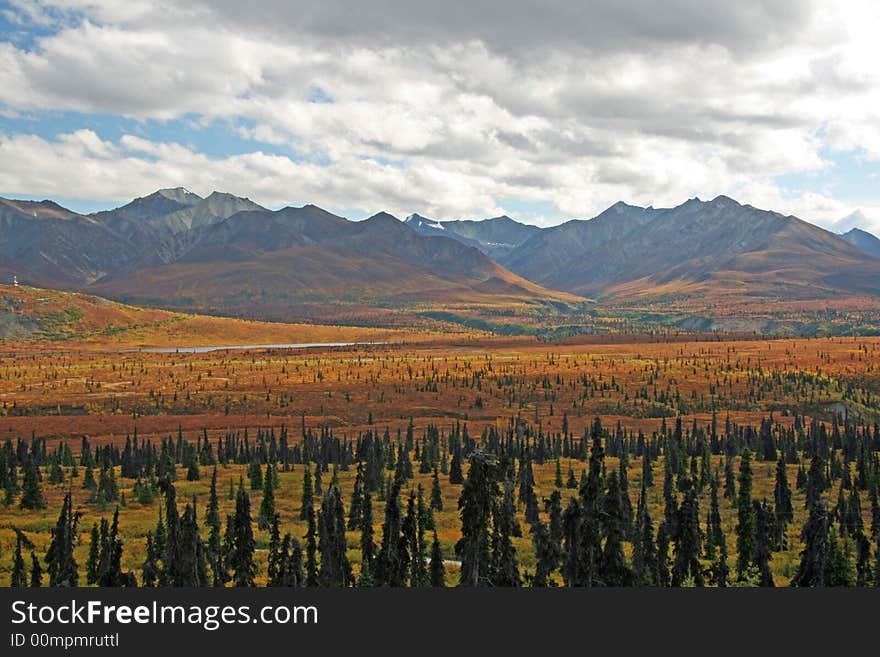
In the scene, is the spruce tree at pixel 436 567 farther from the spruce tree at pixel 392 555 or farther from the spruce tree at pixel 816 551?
the spruce tree at pixel 816 551

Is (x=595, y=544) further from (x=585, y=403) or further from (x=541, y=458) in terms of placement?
(x=585, y=403)

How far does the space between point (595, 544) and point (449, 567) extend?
13540 millimetres

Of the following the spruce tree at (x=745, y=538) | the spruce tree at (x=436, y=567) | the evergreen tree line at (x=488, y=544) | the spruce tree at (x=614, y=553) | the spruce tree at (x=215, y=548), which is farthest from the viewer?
the spruce tree at (x=745, y=538)

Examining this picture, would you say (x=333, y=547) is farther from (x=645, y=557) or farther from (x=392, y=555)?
(x=645, y=557)

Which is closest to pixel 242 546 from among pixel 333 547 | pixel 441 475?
pixel 333 547

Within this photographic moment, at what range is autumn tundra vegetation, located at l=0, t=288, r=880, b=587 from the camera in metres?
35.8

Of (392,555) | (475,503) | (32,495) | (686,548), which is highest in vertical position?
(475,503)

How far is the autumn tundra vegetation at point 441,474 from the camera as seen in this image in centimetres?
3575

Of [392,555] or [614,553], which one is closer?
[614,553]

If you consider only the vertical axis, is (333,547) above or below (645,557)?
above

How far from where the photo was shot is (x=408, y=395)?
150750 millimetres

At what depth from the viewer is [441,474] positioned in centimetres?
8512

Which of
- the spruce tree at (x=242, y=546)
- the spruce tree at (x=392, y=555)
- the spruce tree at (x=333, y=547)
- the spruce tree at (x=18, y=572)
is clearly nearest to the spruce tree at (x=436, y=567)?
the spruce tree at (x=392, y=555)

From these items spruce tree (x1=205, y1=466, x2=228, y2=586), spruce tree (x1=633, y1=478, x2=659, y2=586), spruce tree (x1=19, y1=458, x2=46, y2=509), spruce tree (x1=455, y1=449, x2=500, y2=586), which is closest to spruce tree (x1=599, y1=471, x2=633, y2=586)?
spruce tree (x1=633, y1=478, x2=659, y2=586)
